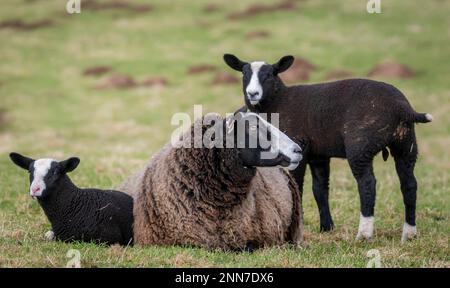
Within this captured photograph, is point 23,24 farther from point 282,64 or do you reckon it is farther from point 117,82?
point 282,64

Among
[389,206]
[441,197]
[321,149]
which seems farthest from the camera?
[441,197]

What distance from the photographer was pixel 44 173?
8.05 m

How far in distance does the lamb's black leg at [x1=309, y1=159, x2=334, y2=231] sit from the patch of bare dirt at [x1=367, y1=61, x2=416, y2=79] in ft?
81.3

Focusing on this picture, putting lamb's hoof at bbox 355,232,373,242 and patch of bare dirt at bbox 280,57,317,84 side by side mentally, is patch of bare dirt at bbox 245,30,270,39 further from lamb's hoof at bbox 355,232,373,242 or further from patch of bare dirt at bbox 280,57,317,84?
lamb's hoof at bbox 355,232,373,242

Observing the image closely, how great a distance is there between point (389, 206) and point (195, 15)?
40.7 metres

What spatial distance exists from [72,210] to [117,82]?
96.2 feet

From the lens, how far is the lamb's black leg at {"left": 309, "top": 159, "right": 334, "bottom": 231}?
10047 mm

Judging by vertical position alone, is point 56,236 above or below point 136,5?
below

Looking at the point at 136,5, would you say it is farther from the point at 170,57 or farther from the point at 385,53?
the point at 385,53

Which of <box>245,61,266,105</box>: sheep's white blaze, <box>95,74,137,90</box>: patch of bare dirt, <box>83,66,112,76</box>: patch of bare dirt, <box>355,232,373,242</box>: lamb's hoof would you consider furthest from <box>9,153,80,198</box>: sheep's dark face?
<box>83,66,112,76</box>: patch of bare dirt

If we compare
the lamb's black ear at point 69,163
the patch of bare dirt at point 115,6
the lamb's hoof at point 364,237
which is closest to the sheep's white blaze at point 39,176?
the lamb's black ear at point 69,163

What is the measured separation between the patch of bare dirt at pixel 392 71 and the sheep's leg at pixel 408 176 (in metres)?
25.4

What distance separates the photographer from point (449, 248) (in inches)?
332

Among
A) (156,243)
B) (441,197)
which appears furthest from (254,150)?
(441,197)
